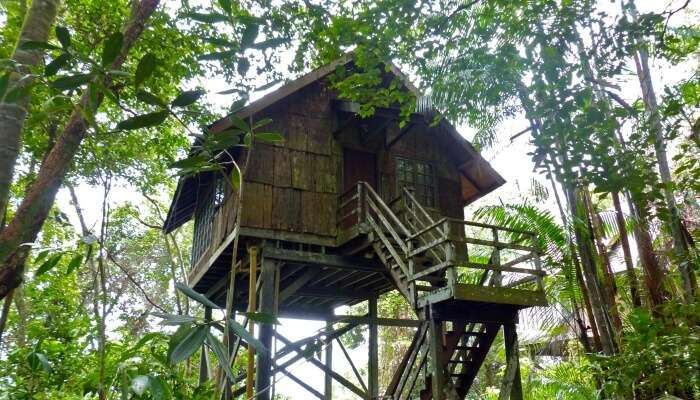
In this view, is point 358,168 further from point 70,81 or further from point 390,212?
point 70,81

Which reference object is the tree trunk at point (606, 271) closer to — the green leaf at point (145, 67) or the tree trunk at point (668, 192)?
the tree trunk at point (668, 192)

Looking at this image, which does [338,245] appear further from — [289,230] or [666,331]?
[666,331]

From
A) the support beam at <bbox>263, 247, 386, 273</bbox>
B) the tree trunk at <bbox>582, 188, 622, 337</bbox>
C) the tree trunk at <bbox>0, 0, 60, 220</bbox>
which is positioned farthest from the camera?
the support beam at <bbox>263, 247, 386, 273</bbox>

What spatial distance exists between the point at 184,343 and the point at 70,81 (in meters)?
0.90

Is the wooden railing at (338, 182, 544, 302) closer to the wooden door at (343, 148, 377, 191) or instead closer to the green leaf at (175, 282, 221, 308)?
the wooden door at (343, 148, 377, 191)

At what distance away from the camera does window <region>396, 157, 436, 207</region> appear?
11164 millimetres

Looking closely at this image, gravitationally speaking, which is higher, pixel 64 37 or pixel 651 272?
pixel 651 272

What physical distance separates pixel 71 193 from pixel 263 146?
23.3ft

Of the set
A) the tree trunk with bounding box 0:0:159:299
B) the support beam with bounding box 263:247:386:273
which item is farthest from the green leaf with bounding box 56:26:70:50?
the support beam with bounding box 263:247:386:273

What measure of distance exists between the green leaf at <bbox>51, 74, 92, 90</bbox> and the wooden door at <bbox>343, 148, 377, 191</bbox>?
933cm

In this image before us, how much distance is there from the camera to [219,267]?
10977 millimetres

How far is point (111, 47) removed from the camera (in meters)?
1.59

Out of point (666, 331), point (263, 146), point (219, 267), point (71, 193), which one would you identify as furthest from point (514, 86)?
point (71, 193)

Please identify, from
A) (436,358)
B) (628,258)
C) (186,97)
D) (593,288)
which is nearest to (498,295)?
(436,358)
